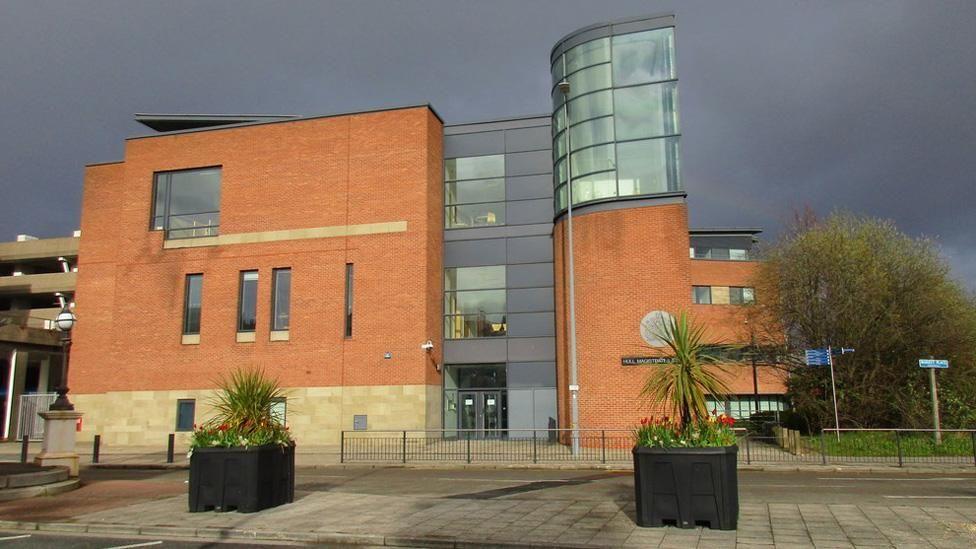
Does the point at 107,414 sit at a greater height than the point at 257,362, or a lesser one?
lesser

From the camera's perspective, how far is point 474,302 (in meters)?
32.9

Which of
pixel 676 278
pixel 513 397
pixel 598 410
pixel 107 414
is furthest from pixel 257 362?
pixel 676 278

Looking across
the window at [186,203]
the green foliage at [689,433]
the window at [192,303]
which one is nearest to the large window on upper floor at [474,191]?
the window at [186,203]

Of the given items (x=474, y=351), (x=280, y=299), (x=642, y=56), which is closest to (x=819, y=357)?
(x=642, y=56)

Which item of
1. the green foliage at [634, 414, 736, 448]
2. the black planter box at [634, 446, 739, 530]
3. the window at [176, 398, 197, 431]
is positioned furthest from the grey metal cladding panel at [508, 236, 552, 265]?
the black planter box at [634, 446, 739, 530]

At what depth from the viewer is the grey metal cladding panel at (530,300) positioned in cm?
3170

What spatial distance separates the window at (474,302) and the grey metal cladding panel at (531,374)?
1.74m

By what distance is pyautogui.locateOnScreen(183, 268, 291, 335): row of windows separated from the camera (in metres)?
32.8

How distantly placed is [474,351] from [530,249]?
5149 millimetres

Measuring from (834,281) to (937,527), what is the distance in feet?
63.6

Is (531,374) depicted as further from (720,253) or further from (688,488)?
→ (720,253)

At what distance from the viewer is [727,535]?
31.3ft

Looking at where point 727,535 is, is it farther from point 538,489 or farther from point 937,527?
point 538,489

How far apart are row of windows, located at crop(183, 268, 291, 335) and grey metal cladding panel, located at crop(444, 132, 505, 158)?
937 centimetres
